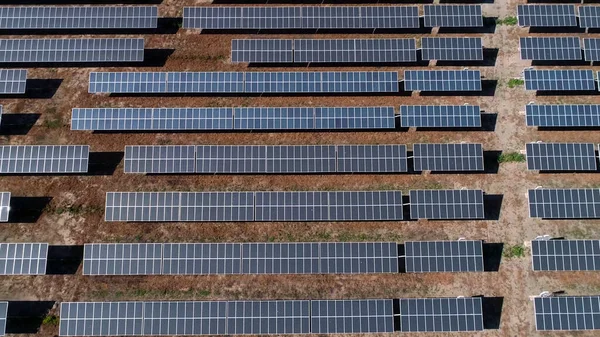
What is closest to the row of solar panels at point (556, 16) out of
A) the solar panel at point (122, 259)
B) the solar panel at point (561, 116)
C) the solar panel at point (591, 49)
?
the solar panel at point (591, 49)

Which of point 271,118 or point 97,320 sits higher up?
point 271,118

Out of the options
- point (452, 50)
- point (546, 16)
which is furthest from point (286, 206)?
point (546, 16)

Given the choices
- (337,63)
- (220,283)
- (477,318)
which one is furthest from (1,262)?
(477,318)

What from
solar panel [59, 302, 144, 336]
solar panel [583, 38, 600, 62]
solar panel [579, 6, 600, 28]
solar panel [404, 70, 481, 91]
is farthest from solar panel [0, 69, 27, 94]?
solar panel [579, 6, 600, 28]

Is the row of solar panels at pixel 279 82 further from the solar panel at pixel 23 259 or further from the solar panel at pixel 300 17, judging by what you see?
the solar panel at pixel 23 259

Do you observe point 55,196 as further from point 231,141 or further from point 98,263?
point 231,141

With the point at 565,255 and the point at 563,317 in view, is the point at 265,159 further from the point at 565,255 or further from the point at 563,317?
the point at 563,317
